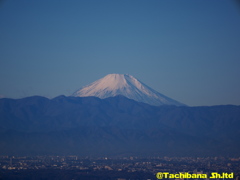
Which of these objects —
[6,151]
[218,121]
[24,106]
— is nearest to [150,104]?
[218,121]

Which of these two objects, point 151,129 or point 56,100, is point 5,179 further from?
point 56,100

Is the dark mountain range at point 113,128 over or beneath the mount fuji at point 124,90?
beneath

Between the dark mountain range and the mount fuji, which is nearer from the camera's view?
the dark mountain range

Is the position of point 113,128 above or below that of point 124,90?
below

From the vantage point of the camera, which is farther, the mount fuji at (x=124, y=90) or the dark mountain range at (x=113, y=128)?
the mount fuji at (x=124, y=90)

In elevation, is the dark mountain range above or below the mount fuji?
below
